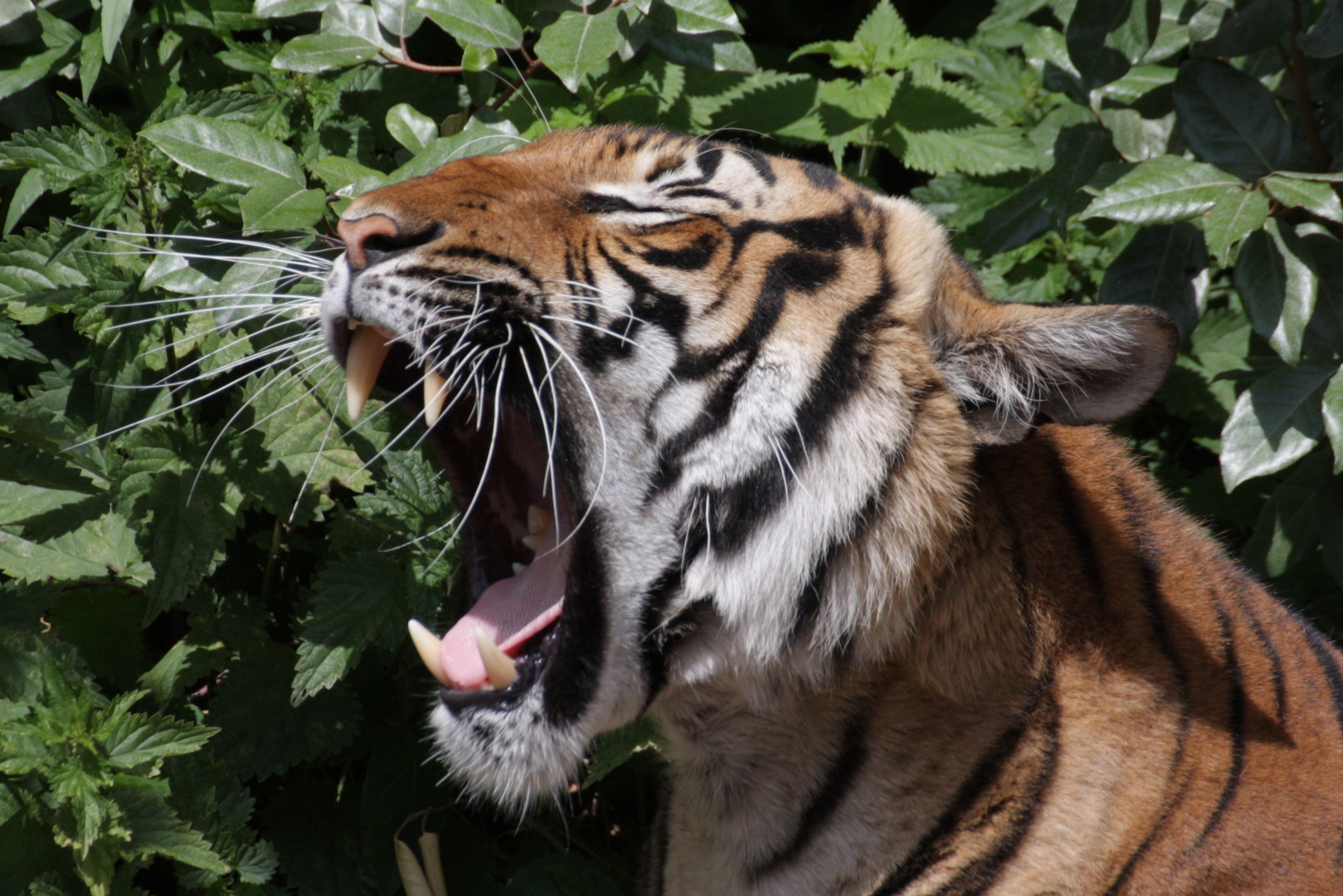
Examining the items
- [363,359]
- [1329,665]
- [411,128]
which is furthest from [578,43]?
[1329,665]

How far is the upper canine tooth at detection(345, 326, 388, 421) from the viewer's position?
50.7 inches

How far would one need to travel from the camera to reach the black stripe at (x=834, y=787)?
1284 mm

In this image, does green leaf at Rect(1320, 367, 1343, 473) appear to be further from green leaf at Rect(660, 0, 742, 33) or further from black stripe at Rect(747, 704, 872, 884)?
green leaf at Rect(660, 0, 742, 33)

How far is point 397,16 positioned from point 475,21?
14 cm

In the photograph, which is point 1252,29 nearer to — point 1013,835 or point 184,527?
point 1013,835

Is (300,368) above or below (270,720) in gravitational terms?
above

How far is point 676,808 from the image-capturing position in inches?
58.1

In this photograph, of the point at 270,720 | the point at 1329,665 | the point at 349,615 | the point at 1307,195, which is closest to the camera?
the point at 1329,665

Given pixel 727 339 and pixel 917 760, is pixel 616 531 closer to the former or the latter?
pixel 727 339

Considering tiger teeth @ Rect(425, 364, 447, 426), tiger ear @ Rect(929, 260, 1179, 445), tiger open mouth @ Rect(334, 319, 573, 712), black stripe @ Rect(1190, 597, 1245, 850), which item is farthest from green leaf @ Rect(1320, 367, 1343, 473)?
tiger teeth @ Rect(425, 364, 447, 426)

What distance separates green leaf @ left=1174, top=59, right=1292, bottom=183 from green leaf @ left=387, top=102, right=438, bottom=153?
1.13m

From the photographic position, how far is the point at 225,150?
159cm

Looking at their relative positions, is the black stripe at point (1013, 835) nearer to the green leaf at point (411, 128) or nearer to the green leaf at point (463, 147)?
the green leaf at point (463, 147)

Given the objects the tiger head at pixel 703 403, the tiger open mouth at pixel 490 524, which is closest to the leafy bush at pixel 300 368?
the tiger open mouth at pixel 490 524
